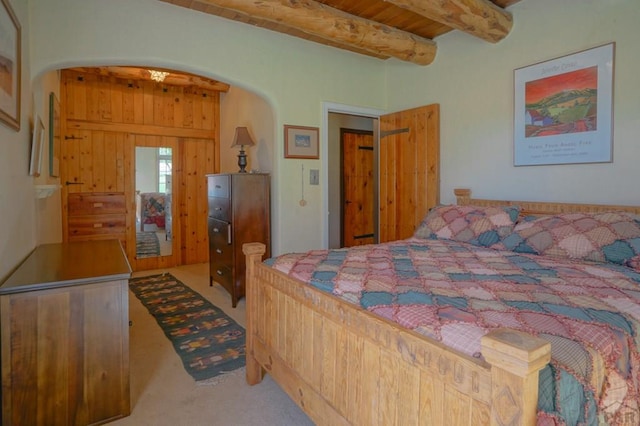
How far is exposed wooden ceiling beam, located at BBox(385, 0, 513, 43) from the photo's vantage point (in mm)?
2566

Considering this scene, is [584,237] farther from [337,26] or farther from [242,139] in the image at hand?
[242,139]

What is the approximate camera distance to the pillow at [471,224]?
2568 mm

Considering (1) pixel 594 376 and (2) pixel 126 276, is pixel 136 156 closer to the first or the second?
(2) pixel 126 276

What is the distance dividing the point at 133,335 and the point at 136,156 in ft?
9.16

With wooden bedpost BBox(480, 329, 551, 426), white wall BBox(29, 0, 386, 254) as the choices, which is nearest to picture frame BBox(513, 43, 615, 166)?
white wall BBox(29, 0, 386, 254)

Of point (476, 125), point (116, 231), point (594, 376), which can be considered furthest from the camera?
point (116, 231)

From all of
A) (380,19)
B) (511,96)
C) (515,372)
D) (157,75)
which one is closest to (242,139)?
(157,75)

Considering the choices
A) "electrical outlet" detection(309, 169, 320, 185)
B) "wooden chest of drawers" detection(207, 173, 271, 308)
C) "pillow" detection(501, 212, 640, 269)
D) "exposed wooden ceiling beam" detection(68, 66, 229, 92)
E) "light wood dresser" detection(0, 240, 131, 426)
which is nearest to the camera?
"light wood dresser" detection(0, 240, 131, 426)

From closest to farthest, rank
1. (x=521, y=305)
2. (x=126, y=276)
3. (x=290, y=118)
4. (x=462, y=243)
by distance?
(x=521, y=305) < (x=126, y=276) < (x=462, y=243) < (x=290, y=118)

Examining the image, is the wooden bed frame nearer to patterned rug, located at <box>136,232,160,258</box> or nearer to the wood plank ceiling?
the wood plank ceiling

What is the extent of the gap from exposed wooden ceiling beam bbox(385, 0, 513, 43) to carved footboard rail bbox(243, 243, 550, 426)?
2.04 metres

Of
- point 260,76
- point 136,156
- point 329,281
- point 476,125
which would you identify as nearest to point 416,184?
point 476,125

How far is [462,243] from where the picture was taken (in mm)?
2643

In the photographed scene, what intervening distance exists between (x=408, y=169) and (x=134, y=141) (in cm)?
358
